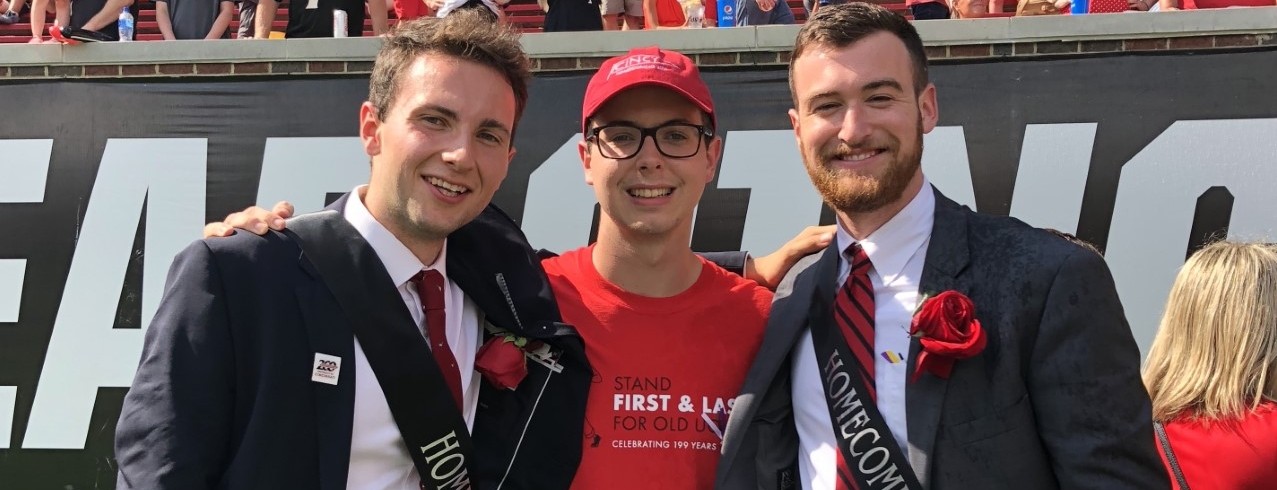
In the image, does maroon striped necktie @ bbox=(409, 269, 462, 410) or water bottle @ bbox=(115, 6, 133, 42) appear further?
water bottle @ bbox=(115, 6, 133, 42)

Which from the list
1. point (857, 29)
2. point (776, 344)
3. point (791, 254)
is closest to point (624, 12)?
point (791, 254)

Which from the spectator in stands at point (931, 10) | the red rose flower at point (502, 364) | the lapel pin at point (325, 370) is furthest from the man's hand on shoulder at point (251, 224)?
the spectator in stands at point (931, 10)

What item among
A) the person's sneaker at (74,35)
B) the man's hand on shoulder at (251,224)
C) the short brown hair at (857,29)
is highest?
the short brown hair at (857,29)

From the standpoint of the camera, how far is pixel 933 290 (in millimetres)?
2193

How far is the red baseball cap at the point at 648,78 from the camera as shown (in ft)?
8.65

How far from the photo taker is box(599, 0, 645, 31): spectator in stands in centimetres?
706

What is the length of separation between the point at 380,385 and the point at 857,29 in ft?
4.29

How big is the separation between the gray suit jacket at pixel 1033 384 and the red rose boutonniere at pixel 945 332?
0.13 feet

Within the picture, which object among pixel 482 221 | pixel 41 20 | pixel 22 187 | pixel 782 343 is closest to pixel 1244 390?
pixel 782 343

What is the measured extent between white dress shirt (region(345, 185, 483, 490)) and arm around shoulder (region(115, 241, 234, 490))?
26 centimetres

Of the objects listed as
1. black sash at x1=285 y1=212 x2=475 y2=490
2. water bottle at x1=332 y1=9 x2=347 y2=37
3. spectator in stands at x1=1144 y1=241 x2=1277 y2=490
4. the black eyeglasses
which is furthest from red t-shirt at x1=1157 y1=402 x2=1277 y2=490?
water bottle at x1=332 y1=9 x2=347 y2=37

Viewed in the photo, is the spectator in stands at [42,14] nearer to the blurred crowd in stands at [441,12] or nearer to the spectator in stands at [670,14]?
the blurred crowd in stands at [441,12]

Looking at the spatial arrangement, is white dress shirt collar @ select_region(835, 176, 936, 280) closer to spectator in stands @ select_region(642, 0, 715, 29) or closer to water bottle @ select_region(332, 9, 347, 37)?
spectator in stands @ select_region(642, 0, 715, 29)

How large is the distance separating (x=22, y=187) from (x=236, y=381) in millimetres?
4377
